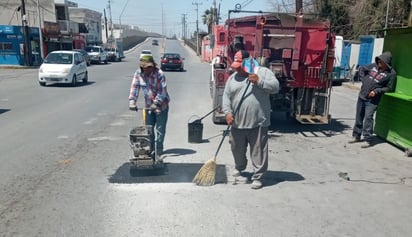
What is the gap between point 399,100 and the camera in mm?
7344

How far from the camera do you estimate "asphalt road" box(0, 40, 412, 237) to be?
399 centimetres

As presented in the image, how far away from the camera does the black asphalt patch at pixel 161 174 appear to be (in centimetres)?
528

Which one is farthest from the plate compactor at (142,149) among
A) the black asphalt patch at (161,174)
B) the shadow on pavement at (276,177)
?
the shadow on pavement at (276,177)

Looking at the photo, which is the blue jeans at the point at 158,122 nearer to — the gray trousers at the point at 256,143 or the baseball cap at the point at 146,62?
the baseball cap at the point at 146,62

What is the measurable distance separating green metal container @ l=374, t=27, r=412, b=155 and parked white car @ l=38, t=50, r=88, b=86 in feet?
44.9

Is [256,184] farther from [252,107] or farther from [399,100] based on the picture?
[399,100]

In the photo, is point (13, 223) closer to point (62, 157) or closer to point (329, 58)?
point (62, 157)

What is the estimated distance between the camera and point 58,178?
5.35m

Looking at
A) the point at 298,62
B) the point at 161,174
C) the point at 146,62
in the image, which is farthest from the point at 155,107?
the point at 298,62

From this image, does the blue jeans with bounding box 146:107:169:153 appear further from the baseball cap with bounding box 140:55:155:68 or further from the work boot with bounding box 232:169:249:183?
the work boot with bounding box 232:169:249:183

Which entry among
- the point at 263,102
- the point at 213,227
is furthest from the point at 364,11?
the point at 213,227

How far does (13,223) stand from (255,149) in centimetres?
295

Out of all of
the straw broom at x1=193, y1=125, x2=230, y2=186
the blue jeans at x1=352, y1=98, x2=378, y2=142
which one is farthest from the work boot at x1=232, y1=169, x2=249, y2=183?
the blue jeans at x1=352, y1=98, x2=378, y2=142

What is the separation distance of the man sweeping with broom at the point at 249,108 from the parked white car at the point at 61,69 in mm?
13901
